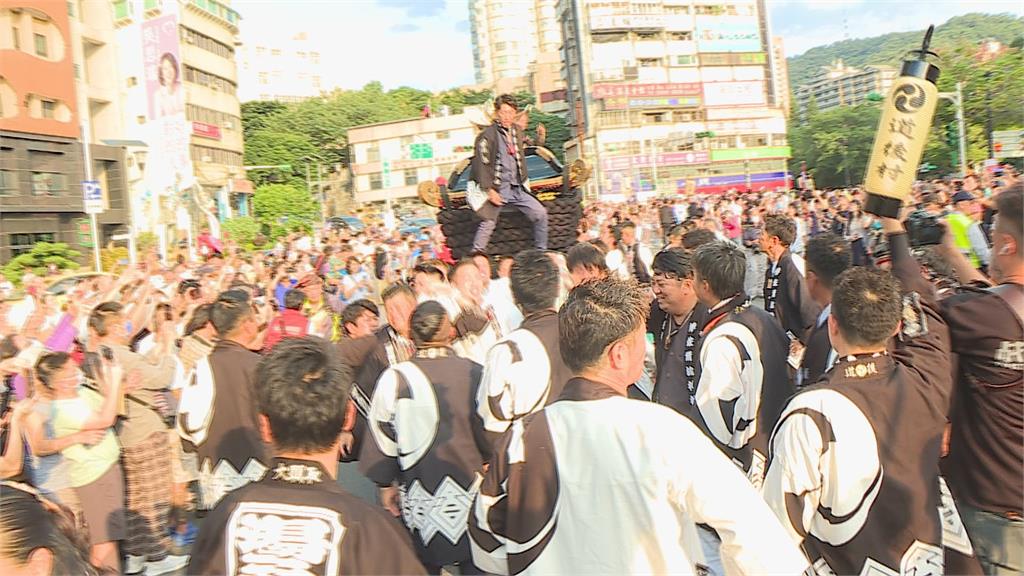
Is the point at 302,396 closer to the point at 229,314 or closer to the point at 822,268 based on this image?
the point at 229,314

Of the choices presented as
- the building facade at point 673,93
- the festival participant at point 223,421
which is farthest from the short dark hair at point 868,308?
the building facade at point 673,93

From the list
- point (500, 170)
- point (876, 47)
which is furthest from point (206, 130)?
point (876, 47)

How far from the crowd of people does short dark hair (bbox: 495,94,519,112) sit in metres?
2.23

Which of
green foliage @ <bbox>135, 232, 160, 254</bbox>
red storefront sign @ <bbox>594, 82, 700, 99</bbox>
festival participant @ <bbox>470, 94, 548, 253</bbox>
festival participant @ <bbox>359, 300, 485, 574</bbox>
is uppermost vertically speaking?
red storefront sign @ <bbox>594, 82, 700, 99</bbox>

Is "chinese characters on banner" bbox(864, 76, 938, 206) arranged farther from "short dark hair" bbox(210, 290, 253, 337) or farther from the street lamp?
the street lamp

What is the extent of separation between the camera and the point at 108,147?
3222 cm

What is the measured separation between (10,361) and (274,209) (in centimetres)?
3953

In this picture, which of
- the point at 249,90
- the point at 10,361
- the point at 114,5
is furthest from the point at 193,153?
the point at 10,361

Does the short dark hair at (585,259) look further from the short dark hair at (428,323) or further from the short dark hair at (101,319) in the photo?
the short dark hair at (101,319)

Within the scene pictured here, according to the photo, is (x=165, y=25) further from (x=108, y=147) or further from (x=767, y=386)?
(x=767, y=386)

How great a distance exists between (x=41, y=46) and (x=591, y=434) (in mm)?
25026

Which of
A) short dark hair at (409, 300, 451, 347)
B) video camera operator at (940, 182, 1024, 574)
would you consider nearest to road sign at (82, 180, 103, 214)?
short dark hair at (409, 300, 451, 347)

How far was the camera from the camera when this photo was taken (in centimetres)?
297

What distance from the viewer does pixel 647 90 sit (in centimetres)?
6856
